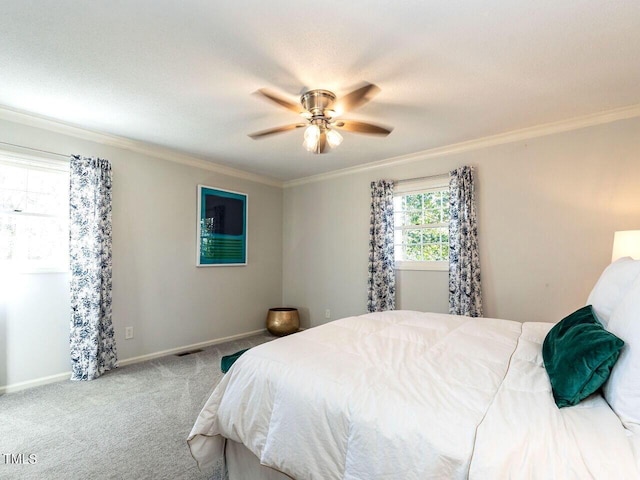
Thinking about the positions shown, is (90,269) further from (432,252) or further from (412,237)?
(432,252)

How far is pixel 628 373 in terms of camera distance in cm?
105

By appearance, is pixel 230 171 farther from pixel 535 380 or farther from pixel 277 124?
pixel 535 380

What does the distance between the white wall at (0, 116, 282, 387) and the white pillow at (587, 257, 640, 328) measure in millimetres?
3993

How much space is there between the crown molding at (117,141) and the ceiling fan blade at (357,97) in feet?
8.35

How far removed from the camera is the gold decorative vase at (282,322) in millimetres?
4723

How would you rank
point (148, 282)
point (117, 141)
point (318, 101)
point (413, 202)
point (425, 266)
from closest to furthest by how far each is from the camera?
point (318, 101) → point (117, 141) → point (148, 282) → point (425, 266) → point (413, 202)

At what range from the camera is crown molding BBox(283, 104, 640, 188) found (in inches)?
115

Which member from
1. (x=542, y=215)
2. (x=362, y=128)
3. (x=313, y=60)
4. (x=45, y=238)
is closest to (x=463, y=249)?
(x=542, y=215)

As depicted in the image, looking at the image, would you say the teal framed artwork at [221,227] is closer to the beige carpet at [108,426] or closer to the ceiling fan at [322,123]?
the beige carpet at [108,426]

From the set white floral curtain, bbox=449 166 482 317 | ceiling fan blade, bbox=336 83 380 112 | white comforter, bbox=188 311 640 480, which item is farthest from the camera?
white floral curtain, bbox=449 166 482 317

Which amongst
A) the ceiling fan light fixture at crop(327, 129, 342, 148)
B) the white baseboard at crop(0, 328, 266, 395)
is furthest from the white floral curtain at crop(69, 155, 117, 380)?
the ceiling fan light fixture at crop(327, 129, 342, 148)

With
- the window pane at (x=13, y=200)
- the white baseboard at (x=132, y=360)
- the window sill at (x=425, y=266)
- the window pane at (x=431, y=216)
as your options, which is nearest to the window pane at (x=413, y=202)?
the window pane at (x=431, y=216)

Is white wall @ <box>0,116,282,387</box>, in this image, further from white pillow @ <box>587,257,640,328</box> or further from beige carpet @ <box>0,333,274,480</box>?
white pillow @ <box>587,257,640,328</box>

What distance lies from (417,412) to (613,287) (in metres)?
1.27
